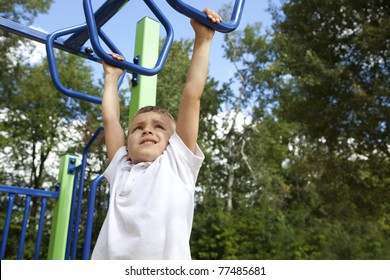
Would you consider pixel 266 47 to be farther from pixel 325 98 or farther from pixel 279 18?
pixel 325 98

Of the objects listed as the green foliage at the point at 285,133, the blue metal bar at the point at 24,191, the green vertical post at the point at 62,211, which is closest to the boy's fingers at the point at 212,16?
the blue metal bar at the point at 24,191

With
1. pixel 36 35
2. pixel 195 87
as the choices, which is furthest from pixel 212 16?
pixel 36 35

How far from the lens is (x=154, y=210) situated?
1.04 metres

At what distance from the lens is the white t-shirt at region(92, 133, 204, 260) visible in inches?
40.1

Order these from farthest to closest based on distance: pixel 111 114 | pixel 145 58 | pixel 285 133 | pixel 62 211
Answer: pixel 285 133
pixel 62 211
pixel 145 58
pixel 111 114

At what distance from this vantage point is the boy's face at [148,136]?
1.17 meters

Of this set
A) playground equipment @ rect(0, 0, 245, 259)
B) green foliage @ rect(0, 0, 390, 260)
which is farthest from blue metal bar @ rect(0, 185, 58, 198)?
green foliage @ rect(0, 0, 390, 260)

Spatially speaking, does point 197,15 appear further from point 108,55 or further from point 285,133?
point 285,133

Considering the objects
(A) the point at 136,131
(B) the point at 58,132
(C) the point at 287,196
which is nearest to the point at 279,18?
(C) the point at 287,196

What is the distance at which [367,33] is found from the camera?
22.4 ft

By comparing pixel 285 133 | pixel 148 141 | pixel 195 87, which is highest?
pixel 285 133

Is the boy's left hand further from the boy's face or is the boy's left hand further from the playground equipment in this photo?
the boy's face

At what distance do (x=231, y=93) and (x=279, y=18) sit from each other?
11.4ft

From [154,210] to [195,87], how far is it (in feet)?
1.10
